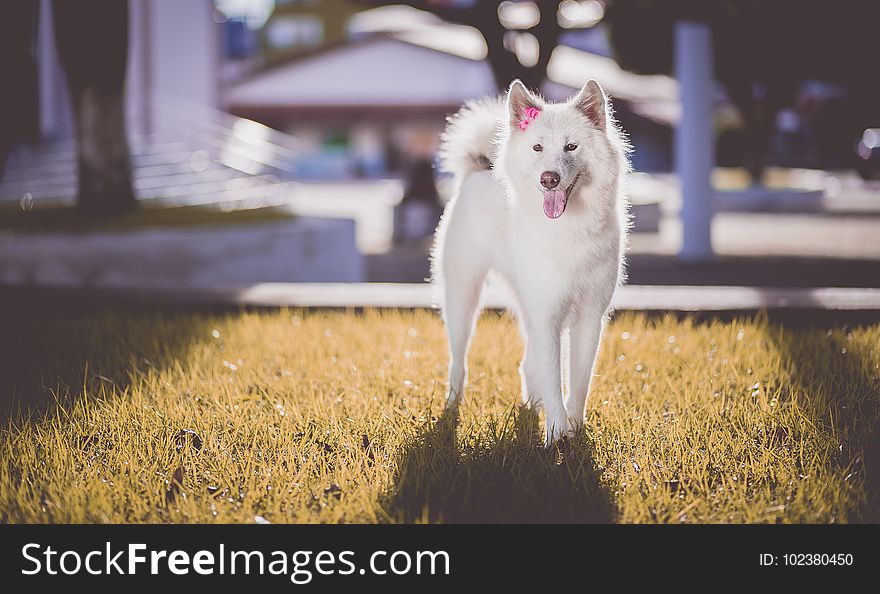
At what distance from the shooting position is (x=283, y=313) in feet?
21.1

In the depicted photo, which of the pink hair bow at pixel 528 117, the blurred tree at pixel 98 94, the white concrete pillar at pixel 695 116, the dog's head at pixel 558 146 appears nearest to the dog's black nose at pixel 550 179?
the dog's head at pixel 558 146

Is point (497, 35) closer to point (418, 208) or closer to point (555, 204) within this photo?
point (418, 208)

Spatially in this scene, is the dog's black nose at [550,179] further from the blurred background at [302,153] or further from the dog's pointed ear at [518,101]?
the blurred background at [302,153]

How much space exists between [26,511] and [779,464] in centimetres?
257

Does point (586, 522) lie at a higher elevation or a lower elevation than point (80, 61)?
lower

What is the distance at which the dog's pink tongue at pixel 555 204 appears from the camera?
3633mm

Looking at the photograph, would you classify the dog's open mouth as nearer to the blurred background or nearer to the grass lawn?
the grass lawn

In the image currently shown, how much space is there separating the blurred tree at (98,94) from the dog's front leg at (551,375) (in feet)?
21.4

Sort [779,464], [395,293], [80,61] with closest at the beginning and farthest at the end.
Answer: [779,464] < [395,293] < [80,61]

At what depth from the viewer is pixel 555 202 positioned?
3641 mm

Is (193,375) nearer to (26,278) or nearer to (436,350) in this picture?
(436,350)

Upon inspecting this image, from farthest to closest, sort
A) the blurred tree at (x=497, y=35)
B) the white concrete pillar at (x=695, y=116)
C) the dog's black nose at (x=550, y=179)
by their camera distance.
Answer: the blurred tree at (x=497, y=35) → the white concrete pillar at (x=695, y=116) → the dog's black nose at (x=550, y=179)
